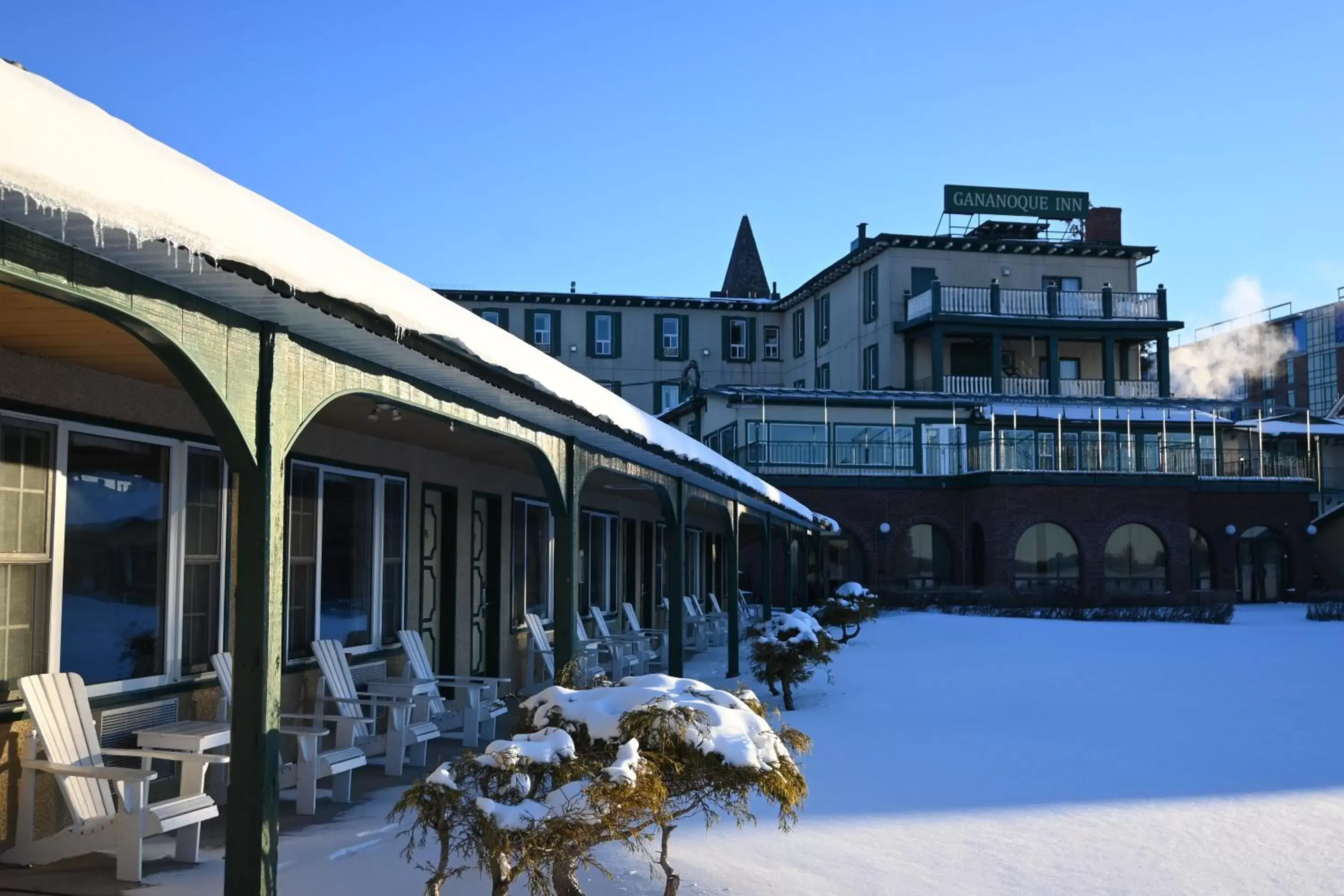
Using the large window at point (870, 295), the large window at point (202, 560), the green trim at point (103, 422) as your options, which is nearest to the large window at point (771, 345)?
the large window at point (870, 295)

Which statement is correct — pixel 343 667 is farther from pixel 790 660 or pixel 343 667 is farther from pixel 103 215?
pixel 103 215

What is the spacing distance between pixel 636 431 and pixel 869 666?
32.9 feet

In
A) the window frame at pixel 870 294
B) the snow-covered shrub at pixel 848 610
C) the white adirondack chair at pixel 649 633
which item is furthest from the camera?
the window frame at pixel 870 294

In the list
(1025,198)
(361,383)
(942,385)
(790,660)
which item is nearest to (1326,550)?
(942,385)

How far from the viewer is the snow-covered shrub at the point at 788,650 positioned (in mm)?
13305

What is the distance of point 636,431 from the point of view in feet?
29.3

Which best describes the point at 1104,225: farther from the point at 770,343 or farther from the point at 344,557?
the point at 344,557

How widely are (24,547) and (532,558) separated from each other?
8.64 m

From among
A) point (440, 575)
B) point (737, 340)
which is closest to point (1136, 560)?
point (737, 340)

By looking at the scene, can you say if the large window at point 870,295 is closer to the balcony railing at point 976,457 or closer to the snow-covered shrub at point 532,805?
the balcony railing at point 976,457

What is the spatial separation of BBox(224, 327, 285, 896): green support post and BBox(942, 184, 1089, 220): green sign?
44.0 meters

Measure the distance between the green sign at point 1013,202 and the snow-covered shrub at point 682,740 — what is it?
43.3 meters

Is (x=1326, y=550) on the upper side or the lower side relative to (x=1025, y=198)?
lower

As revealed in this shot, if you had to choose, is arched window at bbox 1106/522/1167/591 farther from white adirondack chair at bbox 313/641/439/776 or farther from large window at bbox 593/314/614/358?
white adirondack chair at bbox 313/641/439/776
